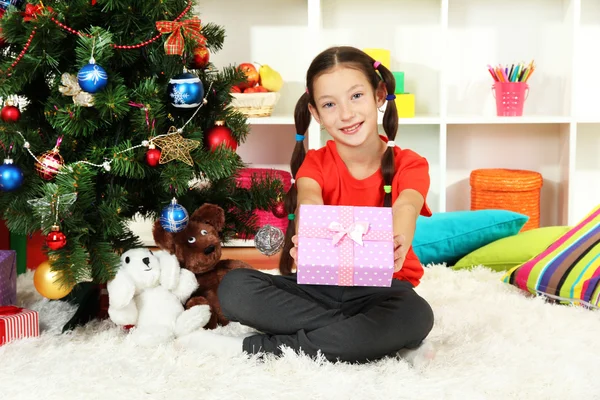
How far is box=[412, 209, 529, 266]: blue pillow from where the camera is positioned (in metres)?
2.01

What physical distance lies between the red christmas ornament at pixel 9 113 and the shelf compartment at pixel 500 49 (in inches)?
63.2

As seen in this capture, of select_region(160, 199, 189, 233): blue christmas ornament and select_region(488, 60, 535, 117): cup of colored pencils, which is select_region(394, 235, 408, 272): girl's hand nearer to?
select_region(160, 199, 189, 233): blue christmas ornament

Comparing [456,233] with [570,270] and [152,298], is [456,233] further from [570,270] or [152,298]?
[152,298]

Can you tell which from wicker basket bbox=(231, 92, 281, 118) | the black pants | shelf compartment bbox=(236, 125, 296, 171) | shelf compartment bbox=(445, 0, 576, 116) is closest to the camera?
the black pants

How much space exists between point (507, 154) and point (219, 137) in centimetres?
150

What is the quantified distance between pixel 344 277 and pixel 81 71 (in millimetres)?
546

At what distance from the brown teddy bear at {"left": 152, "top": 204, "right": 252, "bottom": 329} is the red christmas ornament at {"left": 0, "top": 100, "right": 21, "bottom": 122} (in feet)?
1.05

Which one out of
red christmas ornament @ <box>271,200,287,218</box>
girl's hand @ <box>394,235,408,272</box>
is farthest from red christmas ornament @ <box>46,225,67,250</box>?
girl's hand @ <box>394,235,408,272</box>

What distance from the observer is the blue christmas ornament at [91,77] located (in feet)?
4.16

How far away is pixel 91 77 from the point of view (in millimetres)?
1269

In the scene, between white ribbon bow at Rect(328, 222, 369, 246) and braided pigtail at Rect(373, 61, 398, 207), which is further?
braided pigtail at Rect(373, 61, 398, 207)

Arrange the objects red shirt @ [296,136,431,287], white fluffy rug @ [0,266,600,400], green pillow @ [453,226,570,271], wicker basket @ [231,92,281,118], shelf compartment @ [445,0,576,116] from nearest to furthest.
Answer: white fluffy rug @ [0,266,600,400]
red shirt @ [296,136,431,287]
green pillow @ [453,226,570,271]
wicker basket @ [231,92,281,118]
shelf compartment @ [445,0,576,116]

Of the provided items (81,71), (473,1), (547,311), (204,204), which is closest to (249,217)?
(204,204)

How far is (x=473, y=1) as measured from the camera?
2.59 m
